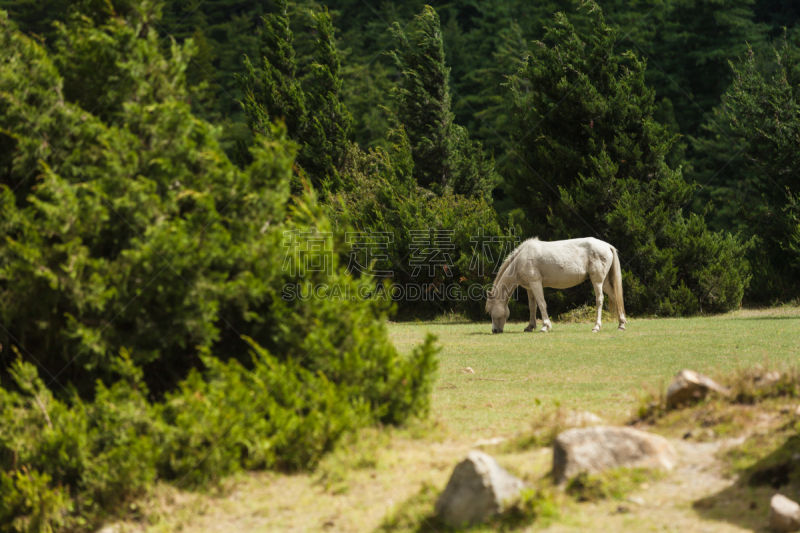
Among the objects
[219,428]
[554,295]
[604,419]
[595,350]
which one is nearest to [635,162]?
[554,295]

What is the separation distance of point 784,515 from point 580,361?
7875 millimetres

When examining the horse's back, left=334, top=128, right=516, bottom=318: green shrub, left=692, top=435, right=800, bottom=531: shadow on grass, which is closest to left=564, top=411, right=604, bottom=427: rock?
left=692, top=435, right=800, bottom=531: shadow on grass

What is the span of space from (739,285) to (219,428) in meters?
20.2

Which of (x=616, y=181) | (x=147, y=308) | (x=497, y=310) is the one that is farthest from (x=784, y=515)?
(x=616, y=181)

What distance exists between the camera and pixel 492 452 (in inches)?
268

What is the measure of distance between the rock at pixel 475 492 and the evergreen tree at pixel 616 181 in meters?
17.8

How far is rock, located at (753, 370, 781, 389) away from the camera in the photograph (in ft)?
23.3

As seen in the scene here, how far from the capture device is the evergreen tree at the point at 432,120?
3356 centimetres

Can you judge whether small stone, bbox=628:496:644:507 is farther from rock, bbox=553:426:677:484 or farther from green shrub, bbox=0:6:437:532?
green shrub, bbox=0:6:437:532

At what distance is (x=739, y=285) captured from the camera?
2258 centimetres

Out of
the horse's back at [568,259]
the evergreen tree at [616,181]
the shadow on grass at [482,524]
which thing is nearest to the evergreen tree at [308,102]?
the evergreen tree at [616,181]

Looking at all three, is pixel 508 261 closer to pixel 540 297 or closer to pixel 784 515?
pixel 540 297

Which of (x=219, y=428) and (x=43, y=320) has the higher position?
(x=43, y=320)

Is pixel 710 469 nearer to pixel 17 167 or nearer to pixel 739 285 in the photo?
pixel 17 167
